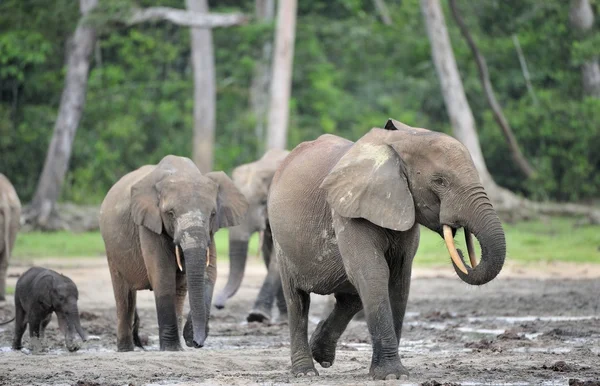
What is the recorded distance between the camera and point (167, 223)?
37.9 feet

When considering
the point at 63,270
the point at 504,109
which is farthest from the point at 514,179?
the point at 63,270

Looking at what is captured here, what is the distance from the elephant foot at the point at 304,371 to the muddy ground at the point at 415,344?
0.31 ft

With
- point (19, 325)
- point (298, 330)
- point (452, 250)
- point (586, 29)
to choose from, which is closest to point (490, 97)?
point (586, 29)

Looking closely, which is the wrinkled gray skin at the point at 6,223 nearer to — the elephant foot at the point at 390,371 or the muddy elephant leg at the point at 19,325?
the muddy elephant leg at the point at 19,325

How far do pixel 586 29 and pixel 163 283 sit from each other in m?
23.5

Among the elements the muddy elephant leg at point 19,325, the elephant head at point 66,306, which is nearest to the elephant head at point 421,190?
the elephant head at point 66,306

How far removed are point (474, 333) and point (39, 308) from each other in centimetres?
426

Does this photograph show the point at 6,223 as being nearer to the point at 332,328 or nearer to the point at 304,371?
the point at 332,328

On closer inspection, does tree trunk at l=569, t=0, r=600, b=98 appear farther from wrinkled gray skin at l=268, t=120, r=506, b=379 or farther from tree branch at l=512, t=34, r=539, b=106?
wrinkled gray skin at l=268, t=120, r=506, b=379

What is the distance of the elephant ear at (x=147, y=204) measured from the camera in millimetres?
11594

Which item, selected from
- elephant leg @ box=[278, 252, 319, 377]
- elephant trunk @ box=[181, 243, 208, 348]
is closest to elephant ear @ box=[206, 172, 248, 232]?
elephant trunk @ box=[181, 243, 208, 348]

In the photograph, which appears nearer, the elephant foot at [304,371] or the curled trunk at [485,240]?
the curled trunk at [485,240]

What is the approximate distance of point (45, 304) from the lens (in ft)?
39.6

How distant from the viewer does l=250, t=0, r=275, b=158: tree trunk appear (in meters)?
36.8
